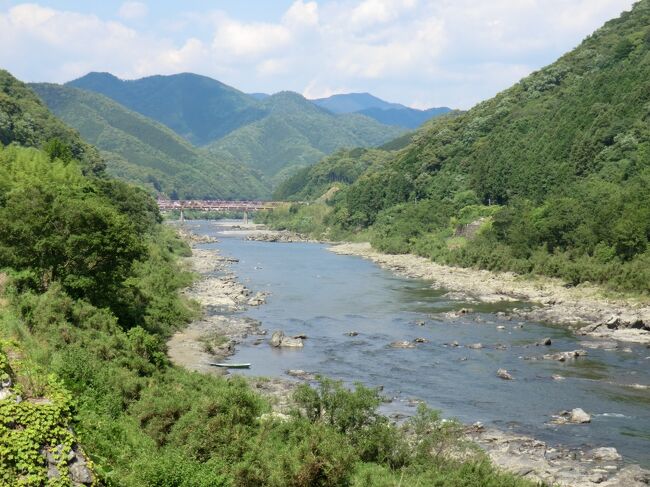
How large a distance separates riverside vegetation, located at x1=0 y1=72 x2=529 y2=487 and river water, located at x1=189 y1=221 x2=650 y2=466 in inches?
230

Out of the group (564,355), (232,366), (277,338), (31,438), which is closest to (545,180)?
(564,355)

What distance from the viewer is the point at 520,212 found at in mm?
76938

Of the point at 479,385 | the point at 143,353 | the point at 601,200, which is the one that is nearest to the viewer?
the point at 143,353

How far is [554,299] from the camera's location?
5353 cm

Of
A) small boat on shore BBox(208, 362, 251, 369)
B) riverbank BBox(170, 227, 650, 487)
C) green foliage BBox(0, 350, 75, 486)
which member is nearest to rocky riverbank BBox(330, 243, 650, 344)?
riverbank BBox(170, 227, 650, 487)

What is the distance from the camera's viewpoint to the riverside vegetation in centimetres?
1303

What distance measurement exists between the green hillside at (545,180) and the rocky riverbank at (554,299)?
2.24m

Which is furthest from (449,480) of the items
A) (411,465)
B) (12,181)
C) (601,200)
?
(601,200)

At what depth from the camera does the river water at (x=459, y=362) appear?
27109mm

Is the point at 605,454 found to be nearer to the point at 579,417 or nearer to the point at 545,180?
the point at 579,417

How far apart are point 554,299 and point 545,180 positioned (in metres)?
36.1

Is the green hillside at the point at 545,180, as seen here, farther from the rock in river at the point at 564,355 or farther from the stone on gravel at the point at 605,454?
the stone on gravel at the point at 605,454

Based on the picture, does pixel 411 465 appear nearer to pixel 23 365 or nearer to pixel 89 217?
pixel 23 365

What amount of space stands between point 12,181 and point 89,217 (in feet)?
54.5
